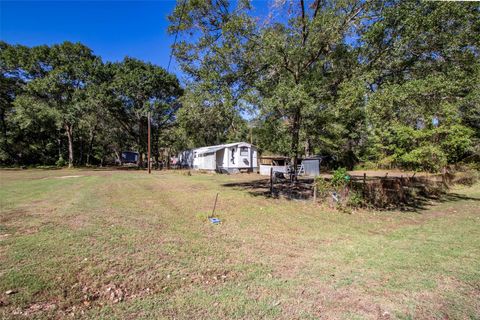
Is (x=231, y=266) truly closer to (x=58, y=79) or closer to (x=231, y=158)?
(x=231, y=158)

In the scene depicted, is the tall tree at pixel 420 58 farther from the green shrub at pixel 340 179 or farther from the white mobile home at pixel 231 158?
the white mobile home at pixel 231 158

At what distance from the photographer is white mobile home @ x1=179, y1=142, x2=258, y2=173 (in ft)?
79.6

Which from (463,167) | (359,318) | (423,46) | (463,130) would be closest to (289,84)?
(423,46)

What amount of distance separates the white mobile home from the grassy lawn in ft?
56.3

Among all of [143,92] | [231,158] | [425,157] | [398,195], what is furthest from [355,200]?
[143,92]

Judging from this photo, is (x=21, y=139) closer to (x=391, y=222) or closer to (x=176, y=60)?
(x=176, y=60)

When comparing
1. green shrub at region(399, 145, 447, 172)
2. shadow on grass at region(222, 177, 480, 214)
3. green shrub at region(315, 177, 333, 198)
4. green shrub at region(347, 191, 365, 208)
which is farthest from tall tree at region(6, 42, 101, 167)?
green shrub at region(399, 145, 447, 172)

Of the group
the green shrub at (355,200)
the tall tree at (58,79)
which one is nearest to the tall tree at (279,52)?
the green shrub at (355,200)

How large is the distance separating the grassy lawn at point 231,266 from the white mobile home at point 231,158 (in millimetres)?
17150

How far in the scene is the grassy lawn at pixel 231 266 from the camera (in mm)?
2801

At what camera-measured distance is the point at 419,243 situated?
514 centimetres

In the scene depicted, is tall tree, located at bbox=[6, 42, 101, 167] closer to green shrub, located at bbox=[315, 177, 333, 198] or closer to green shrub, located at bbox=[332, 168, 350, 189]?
green shrub, located at bbox=[315, 177, 333, 198]

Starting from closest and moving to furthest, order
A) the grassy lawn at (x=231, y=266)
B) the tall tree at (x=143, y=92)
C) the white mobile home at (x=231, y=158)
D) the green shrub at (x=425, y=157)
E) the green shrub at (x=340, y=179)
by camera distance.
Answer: the grassy lawn at (x=231, y=266)
the green shrub at (x=340, y=179)
the green shrub at (x=425, y=157)
the white mobile home at (x=231, y=158)
the tall tree at (x=143, y=92)

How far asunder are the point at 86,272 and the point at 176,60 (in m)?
Result: 10.4
